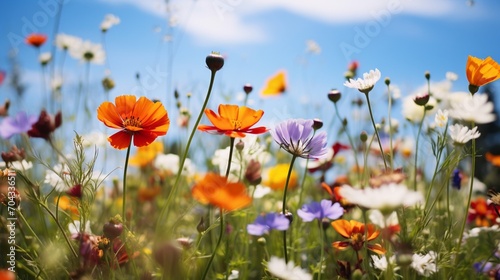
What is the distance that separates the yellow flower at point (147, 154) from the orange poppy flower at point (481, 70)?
4.60ft

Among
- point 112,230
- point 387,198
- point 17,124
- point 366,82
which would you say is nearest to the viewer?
point 387,198

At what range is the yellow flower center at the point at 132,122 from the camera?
0.88 metres

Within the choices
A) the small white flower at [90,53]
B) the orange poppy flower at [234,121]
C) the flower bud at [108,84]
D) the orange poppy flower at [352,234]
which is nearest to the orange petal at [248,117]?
the orange poppy flower at [234,121]

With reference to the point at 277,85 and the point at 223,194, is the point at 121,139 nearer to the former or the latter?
the point at 223,194

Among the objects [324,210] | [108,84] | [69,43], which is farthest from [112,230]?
[69,43]

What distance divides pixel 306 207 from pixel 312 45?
5.88 ft

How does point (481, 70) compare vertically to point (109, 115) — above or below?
above

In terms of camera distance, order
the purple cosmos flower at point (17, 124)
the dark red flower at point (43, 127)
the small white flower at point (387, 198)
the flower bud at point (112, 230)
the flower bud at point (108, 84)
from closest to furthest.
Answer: the small white flower at point (387, 198) → the flower bud at point (112, 230) → the dark red flower at point (43, 127) → the purple cosmos flower at point (17, 124) → the flower bud at point (108, 84)

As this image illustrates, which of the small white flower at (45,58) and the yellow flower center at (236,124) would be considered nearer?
the yellow flower center at (236,124)

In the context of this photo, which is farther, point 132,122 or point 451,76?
point 451,76

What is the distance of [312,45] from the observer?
8.71ft

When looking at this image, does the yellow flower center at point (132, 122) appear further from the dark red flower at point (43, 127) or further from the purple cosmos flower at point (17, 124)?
the purple cosmos flower at point (17, 124)

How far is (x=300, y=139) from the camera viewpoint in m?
0.88

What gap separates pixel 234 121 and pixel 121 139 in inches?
8.0
